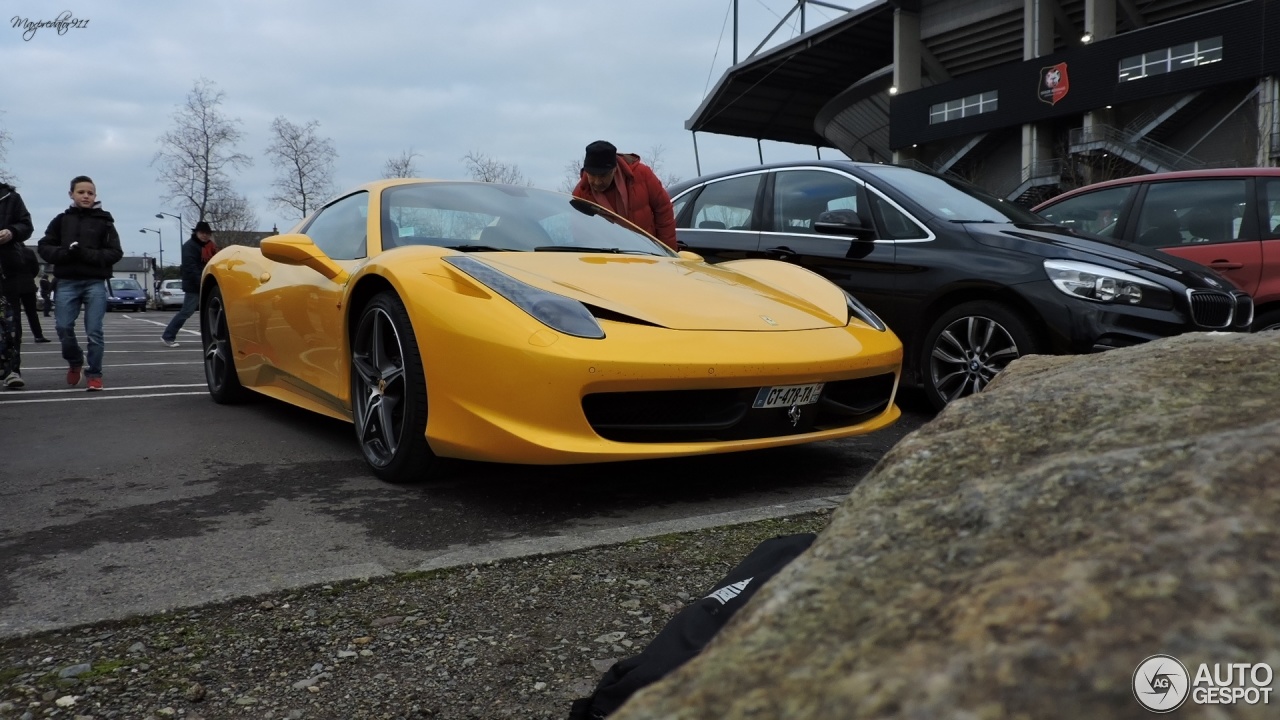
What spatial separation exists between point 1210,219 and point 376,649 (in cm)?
572

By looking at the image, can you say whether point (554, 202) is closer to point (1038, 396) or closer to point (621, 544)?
point (621, 544)

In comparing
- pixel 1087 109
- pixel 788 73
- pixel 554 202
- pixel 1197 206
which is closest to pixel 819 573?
pixel 554 202

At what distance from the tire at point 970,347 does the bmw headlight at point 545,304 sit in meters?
2.28

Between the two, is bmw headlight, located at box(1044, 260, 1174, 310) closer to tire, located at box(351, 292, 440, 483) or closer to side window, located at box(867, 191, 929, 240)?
side window, located at box(867, 191, 929, 240)

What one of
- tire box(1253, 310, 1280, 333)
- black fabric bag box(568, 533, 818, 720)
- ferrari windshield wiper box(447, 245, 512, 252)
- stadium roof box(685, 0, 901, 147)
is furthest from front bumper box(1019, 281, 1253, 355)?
stadium roof box(685, 0, 901, 147)

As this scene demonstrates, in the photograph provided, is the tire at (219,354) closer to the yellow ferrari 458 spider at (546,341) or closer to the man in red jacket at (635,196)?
the yellow ferrari 458 spider at (546,341)

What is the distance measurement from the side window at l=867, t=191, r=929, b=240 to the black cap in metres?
1.57

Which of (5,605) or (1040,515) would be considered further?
(5,605)

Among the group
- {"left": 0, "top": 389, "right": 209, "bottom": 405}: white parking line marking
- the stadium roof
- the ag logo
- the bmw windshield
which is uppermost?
the stadium roof

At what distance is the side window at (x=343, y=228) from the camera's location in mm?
3975

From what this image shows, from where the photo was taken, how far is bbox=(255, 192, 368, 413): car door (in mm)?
3695

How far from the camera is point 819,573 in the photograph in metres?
0.89

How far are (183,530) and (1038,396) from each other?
8.00ft

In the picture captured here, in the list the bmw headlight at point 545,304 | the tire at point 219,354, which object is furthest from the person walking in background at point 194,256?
the bmw headlight at point 545,304
